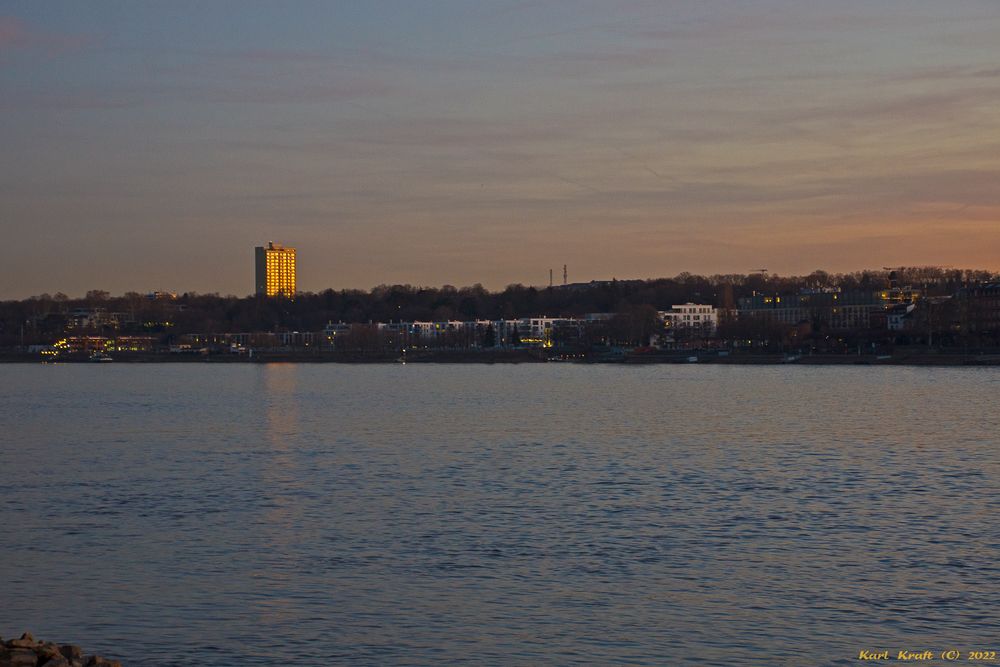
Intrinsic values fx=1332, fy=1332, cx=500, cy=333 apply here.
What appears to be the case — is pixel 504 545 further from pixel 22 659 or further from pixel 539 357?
pixel 539 357

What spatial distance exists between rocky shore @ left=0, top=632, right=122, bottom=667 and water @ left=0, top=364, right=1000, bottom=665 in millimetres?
1123

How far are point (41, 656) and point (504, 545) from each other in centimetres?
682

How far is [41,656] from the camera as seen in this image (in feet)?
30.4

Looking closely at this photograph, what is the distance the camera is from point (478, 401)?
4991 cm

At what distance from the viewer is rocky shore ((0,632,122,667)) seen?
9148 mm

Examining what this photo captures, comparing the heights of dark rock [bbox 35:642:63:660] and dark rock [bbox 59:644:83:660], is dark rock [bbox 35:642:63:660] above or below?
above

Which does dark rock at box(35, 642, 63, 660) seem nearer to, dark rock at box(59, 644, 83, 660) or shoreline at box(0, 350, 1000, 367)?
dark rock at box(59, 644, 83, 660)

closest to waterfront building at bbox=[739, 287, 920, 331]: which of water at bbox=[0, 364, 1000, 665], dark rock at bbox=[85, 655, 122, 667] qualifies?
water at bbox=[0, 364, 1000, 665]

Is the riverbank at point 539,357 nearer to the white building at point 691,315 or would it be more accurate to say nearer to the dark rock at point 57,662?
the white building at point 691,315

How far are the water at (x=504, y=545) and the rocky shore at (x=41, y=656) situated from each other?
1.12 metres

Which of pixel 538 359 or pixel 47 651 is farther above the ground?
pixel 538 359

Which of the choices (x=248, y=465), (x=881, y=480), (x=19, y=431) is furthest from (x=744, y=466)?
(x=19, y=431)

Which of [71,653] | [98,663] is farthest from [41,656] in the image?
[98,663]

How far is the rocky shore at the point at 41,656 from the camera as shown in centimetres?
915
